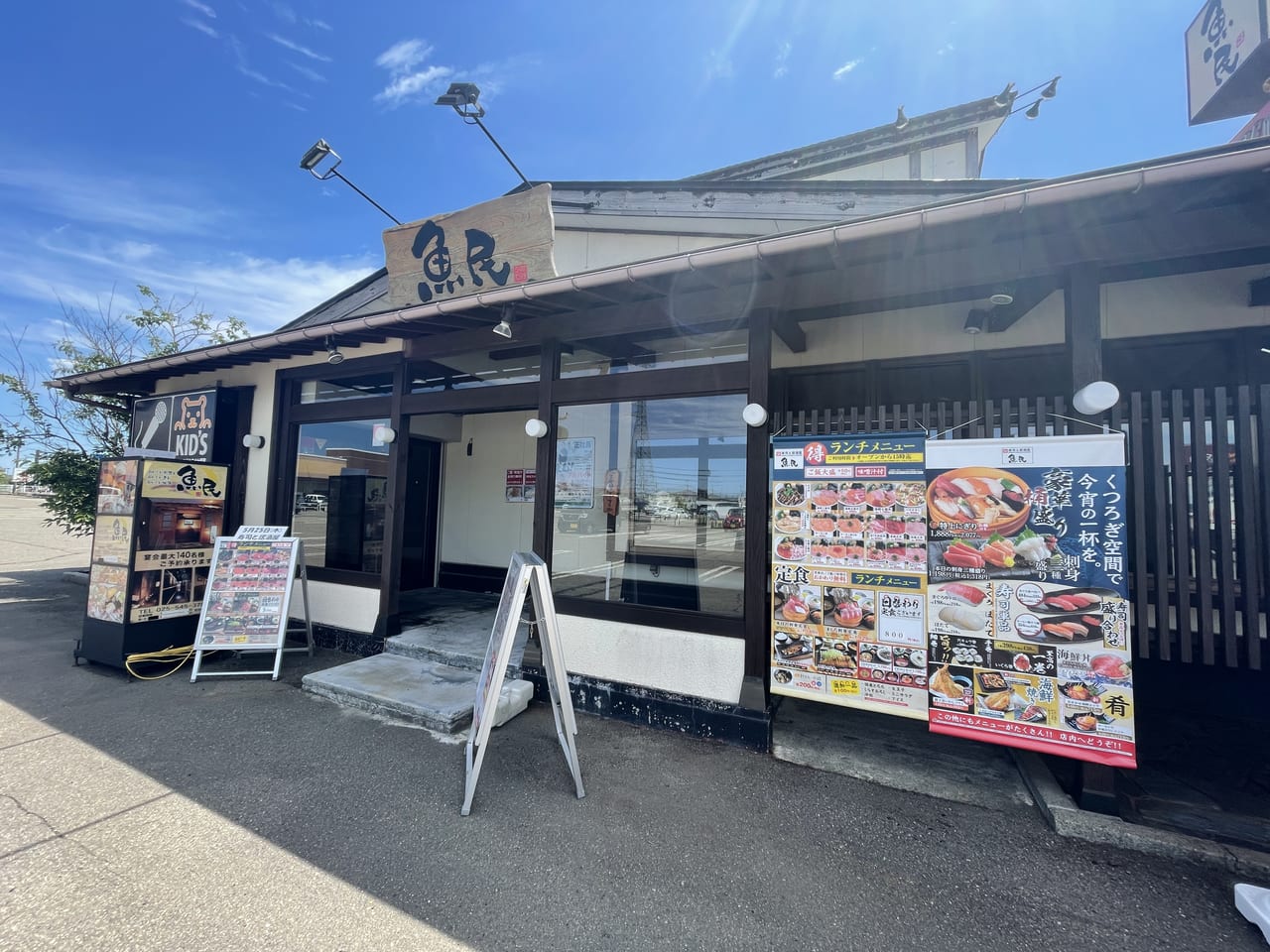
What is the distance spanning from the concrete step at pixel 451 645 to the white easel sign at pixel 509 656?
1.29m

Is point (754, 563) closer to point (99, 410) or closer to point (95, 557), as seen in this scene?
point (95, 557)

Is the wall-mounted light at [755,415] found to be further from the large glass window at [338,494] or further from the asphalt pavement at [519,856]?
the large glass window at [338,494]

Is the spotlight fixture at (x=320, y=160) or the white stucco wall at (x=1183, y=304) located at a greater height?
the spotlight fixture at (x=320, y=160)

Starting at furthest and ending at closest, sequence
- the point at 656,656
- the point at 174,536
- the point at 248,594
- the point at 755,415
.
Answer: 1. the point at 174,536
2. the point at 248,594
3. the point at 656,656
4. the point at 755,415

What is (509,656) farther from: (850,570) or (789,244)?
(789,244)

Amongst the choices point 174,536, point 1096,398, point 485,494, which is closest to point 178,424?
point 174,536

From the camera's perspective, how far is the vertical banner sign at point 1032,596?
93.1 inches

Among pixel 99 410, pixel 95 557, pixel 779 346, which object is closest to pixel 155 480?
pixel 95 557

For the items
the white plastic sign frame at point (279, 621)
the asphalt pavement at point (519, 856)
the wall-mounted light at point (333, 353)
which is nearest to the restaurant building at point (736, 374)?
the wall-mounted light at point (333, 353)

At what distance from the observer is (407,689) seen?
3652 millimetres

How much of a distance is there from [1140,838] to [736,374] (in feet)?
9.58

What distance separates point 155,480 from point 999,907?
6.25 m

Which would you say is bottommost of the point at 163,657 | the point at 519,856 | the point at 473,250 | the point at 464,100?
the point at 519,856

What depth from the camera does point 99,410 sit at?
8.30m
